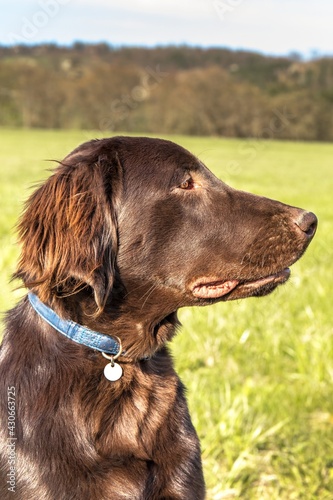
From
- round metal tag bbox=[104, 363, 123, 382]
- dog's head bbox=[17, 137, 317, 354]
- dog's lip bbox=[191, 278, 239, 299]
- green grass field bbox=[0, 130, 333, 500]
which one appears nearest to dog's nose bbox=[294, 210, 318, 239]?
dog's head bbox=[17, 137, 317, 354]

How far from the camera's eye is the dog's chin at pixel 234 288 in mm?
2834

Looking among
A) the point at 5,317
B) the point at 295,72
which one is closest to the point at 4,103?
the point at 295,72

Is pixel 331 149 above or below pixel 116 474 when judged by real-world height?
below

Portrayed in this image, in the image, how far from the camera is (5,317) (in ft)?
9.43

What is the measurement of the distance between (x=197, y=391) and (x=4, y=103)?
6850cm

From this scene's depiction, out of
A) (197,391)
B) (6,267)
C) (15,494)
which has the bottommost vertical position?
(6,267)

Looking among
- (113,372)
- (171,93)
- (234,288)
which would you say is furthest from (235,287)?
(171,93)

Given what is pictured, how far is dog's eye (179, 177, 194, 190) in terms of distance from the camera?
2859 mm

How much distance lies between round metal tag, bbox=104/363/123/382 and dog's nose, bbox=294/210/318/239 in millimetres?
998

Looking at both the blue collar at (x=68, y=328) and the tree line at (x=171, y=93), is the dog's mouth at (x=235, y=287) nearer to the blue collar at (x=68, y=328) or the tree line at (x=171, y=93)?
the blue collar at (x=68, y=328)

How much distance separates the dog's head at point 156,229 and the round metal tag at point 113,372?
0.74ft

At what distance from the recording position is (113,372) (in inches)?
107

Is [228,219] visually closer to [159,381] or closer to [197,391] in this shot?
[159,381]

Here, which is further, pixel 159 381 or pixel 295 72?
pixel 295 72
